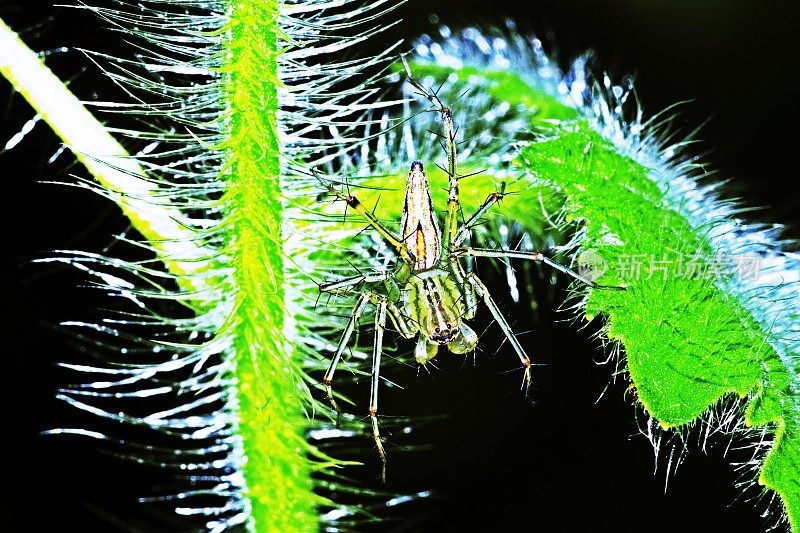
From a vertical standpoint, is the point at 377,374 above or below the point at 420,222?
below

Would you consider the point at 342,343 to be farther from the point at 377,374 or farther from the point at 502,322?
the point at 502,322

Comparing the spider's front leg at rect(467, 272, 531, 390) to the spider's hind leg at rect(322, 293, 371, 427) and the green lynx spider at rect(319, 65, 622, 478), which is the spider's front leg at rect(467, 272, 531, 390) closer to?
the green lynx spider at rect(319, 65, 622, 478)

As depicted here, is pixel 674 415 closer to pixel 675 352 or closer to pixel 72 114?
pixel 675 352

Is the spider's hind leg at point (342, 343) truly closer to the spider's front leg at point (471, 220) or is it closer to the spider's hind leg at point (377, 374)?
the spider's hind leg at point (377, 374)

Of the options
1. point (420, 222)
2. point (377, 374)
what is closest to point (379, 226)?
point (420, 222)

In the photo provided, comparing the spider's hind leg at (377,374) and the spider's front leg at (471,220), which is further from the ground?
the spider's front leg at (471,220)

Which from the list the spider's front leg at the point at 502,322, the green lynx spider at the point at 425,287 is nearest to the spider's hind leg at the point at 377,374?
the green lynx spider at the point at 425,287

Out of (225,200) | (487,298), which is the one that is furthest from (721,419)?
(225,200)
